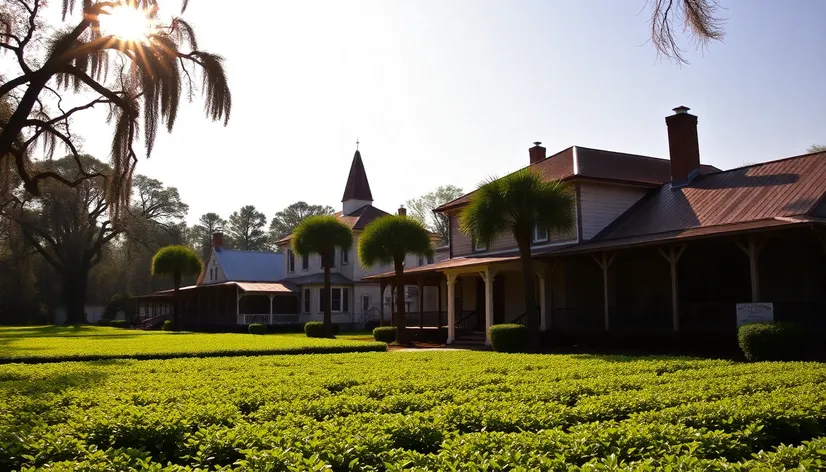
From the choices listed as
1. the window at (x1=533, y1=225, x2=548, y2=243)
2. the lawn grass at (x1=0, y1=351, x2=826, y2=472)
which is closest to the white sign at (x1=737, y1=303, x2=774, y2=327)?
the lawn grass at (x1=0, y1=351, x2=826, y2=472)

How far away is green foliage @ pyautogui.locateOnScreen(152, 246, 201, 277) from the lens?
47656mm

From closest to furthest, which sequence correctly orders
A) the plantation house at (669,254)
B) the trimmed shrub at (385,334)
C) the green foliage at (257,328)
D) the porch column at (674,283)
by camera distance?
the plantation house at (669,254) → the porch column at (674,283) → the trimmed shrub at (385,334) → the green foliage at (257,328)

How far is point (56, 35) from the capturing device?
65.9 ft

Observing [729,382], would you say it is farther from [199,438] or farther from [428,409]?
[199,438]

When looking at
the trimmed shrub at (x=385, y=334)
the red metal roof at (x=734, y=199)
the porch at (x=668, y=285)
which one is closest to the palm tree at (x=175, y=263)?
the trimmed shrub at (x=385, y=334)

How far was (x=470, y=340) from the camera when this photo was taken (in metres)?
27.3

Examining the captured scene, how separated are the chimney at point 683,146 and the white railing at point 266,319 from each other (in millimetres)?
27713

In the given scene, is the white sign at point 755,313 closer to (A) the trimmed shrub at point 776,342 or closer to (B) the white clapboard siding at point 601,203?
(A) the trimmed shrub at point 776,342

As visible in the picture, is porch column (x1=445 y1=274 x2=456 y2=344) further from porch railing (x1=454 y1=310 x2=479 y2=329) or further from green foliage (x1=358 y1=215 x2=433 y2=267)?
porch railing (x1=454 y1=310 x2=479 y2=329)

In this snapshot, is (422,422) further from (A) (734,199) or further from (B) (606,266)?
(A) (734,199)

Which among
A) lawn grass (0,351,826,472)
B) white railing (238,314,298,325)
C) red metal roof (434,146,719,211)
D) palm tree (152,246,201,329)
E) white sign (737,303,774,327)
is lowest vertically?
lawn grass (0,351,826,472)

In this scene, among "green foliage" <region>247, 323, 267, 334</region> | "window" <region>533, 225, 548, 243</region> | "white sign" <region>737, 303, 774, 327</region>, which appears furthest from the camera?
"green foliage" <region>247, 323, 267, 334</region>

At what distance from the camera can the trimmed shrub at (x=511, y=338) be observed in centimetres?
2142

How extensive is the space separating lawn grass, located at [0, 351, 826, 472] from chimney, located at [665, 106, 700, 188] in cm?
1441
